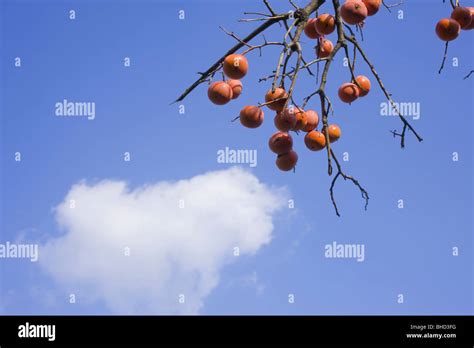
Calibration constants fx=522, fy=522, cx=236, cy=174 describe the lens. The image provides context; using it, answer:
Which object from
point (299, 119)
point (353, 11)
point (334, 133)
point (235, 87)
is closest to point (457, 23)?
point (353, 11)

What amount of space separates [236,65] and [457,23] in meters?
1.08

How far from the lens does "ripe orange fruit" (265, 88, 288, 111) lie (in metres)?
1.92

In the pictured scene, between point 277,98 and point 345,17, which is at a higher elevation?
point 345,17

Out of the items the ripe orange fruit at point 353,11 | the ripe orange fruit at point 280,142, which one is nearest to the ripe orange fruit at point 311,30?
the ripe orange fruit at point 353,11

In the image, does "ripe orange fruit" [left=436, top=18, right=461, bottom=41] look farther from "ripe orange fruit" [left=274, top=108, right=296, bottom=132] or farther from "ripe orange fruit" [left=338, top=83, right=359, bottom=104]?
"ripe orange fruit" [left=274, top=108, right=296, bottom=132]

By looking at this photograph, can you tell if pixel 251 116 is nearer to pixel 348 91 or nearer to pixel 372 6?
pixel 348 91

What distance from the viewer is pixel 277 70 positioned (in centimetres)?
182

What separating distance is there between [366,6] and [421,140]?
2.18 feet

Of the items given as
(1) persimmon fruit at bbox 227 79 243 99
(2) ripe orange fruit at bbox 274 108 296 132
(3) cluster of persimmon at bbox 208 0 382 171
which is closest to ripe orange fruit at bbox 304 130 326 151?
(3) cluster of persimmon at bbox 208 0 382 171

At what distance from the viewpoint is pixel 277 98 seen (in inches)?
75.5

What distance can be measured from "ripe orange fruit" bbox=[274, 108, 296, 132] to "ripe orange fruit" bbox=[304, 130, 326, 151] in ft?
0.68

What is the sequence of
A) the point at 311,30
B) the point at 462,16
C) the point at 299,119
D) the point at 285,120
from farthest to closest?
the point at 462,16 → the point at 311,30 → the point at 299,119 → the point at 285,120
